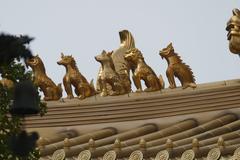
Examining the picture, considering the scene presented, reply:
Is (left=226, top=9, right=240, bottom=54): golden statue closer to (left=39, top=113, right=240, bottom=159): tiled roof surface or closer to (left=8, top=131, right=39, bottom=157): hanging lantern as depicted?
(left=39, top=113, right=240, bottom=159): tiled roof surface

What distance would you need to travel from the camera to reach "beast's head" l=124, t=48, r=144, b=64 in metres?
28.9

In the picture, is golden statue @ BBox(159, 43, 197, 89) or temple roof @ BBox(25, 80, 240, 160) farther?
golden statue @ BBox(159, 43, 197, 89)

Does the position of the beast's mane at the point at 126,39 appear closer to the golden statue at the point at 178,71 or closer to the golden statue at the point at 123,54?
the golden statue at the point at 123,54

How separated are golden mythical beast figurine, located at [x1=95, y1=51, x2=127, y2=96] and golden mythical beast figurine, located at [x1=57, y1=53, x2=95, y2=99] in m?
0.40

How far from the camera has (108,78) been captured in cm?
2908

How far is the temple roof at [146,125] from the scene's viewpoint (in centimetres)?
2358

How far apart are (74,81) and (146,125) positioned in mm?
3280

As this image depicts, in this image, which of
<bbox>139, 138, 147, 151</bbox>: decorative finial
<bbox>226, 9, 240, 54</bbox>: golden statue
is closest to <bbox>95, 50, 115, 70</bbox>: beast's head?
<bbox>226, 9, 240, 54</bbox>: golden statue

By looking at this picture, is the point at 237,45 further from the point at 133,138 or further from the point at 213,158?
the point at 213,158

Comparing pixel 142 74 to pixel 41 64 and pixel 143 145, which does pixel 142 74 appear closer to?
pixel 41 64

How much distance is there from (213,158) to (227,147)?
1.35 feet

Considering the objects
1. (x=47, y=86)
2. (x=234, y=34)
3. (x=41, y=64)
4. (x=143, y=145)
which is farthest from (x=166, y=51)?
(x=143, y=145)

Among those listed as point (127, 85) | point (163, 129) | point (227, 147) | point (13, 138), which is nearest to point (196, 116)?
point (163, 129)

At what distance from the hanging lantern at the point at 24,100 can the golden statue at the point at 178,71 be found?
1915 cm
